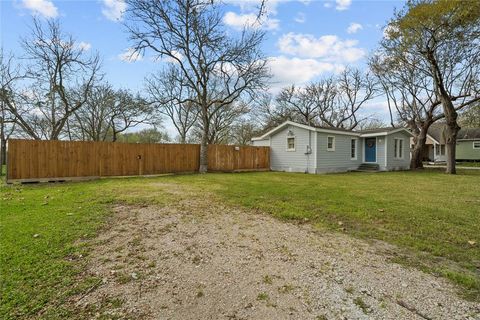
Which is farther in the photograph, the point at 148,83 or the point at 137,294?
the point at 148,83

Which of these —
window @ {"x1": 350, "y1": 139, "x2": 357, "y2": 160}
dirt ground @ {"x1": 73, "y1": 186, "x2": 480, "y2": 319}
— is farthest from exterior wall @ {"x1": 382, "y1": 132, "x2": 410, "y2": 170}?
dirt ground @ {"x1": 73, "y1": 186, "x2": 480, "y2": 319}

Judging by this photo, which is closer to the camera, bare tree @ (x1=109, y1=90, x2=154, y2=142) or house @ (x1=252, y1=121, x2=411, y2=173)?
house @ (x1=252, y1=121, x2=411, y2=173)

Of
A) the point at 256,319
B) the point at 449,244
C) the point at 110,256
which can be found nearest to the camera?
the point at 256,319

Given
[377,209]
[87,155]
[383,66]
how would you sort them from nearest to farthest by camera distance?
[377,209], [87,155], [383,66]

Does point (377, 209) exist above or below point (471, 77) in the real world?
below

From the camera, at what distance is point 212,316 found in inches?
76.6

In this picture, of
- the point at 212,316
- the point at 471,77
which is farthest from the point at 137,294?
the point at 471,77

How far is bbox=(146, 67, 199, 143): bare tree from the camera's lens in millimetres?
23438

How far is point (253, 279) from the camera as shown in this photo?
2.52 meters

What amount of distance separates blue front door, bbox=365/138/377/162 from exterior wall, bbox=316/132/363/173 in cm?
36

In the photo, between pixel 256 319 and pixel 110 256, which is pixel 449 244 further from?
pixel 110 256

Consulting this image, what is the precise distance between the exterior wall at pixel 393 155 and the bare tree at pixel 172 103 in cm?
1485

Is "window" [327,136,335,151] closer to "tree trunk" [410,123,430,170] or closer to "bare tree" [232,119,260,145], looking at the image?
"tree trunk" [410,123,430,170]

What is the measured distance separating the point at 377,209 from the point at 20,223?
20.7 ft
